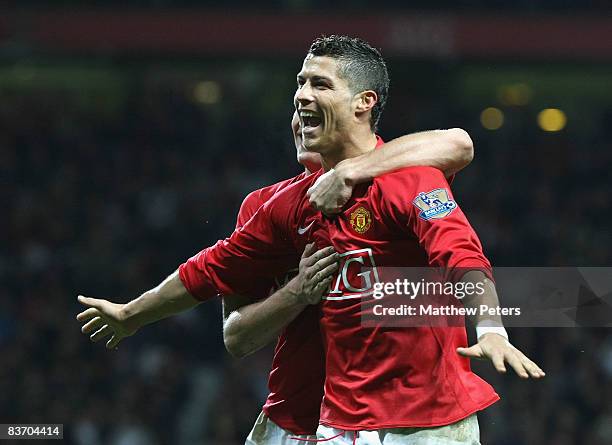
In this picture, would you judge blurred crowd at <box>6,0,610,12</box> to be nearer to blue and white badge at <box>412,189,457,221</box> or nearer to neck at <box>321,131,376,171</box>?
neck at <box>321,131,376,171</box>

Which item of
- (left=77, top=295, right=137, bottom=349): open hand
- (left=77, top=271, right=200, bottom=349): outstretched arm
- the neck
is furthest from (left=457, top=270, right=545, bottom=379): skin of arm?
(left=77, top=295, right=137, bottom=349): open hand

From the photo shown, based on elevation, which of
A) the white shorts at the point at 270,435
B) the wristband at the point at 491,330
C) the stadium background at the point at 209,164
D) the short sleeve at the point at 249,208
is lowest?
the white shorts at the point at 270,435

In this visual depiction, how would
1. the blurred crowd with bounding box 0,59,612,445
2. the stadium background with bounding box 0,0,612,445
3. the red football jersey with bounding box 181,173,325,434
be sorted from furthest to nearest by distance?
the stadium background with bounding box 0,0,612,445 → the blurred crowd with bounding box 0,59,612,445 → the red football jersey with bounding box 181,173,325,434

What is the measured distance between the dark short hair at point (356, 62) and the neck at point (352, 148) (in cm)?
6

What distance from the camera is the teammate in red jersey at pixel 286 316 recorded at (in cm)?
352

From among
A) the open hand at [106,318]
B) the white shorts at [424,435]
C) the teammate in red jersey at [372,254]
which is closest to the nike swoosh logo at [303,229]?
the teammate in red jersey at [372,254]

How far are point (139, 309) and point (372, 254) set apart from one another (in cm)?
102

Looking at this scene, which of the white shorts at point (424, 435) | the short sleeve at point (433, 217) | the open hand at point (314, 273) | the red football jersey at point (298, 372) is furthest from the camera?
the red football jersey at point (298, 372)

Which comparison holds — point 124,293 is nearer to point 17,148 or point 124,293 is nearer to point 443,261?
point 17,148

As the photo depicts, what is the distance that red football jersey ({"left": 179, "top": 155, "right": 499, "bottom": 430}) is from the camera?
3205 mm

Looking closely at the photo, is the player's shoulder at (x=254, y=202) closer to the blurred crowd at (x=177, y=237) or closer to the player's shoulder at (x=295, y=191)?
the player's shoulder at (x=295, y=191)

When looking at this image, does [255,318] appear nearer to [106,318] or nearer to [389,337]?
[106,318]

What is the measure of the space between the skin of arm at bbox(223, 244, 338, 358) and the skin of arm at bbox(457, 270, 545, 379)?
22.7 inches

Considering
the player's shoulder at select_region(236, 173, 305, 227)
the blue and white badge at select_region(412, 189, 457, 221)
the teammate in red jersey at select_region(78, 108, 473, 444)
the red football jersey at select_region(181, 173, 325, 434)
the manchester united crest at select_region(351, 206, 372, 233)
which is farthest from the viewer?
the player's shoulder at select_region(236, 173, 305, 227)
